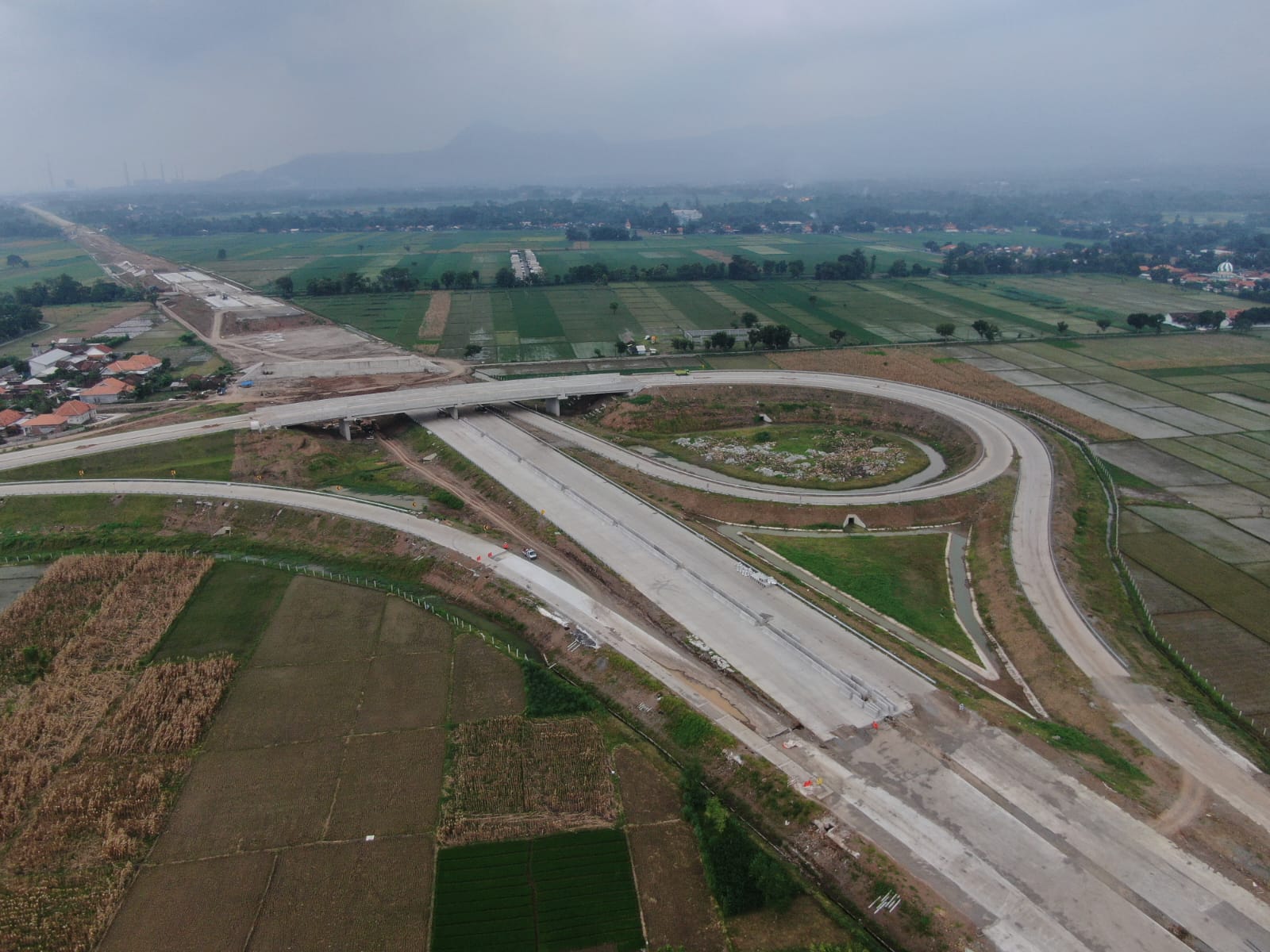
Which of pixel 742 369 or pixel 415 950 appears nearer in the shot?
pixel 415 950

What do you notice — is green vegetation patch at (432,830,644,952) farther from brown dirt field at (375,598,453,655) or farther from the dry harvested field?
brown dirt field at (375,598,453,655)

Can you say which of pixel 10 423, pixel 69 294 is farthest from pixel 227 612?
pixel 69 294

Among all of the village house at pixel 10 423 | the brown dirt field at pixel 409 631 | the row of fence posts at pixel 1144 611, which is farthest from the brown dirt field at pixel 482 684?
the village house at pixel 10 423

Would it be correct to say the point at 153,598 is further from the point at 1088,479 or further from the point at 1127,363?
the point at 1127,363

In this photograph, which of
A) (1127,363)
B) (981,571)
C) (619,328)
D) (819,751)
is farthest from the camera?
(619,328)

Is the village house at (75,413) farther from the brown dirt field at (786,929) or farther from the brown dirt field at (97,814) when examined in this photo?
the brown dirt field at (786,929)

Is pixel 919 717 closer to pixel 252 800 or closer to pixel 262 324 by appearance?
pixel 252 800

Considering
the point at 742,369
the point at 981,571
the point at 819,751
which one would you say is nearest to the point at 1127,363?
the point at 742,369

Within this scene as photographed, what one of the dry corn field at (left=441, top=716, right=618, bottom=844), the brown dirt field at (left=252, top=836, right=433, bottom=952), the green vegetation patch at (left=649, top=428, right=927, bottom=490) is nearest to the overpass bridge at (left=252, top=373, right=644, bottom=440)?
the green vegetation patch at (left=649, top=428, right=927, bottom=490)
